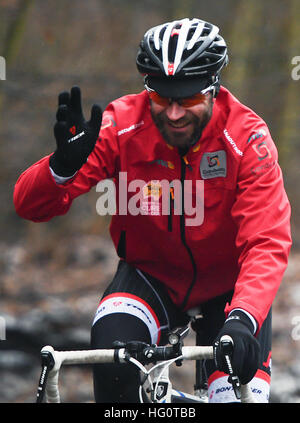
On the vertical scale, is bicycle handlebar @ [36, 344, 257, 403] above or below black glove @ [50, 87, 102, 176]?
below

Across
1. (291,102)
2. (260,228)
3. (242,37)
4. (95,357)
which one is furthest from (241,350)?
(291,102)

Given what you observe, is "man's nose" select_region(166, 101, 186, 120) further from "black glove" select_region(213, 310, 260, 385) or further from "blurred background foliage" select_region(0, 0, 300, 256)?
"blurred background foliage" select_region(0, 0, 300, 256)

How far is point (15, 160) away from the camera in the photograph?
38.0ft

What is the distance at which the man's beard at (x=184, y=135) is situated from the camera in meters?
3.90

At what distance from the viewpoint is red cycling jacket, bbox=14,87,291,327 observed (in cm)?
382

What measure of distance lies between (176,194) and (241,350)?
1.20 m

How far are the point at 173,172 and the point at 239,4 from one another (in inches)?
294

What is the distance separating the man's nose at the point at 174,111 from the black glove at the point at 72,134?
351 mm

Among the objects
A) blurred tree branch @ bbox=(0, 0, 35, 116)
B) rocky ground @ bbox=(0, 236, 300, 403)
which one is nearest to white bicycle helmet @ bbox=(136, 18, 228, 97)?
rocky ground @ bbox=(0, 236, 300, 403)

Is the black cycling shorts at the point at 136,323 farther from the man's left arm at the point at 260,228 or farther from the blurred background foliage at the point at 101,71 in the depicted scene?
the blurred background foliage at the point at 101,71

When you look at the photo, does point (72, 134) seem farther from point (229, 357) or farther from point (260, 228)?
point (229, 357)

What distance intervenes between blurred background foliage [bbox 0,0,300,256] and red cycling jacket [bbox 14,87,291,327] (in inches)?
226

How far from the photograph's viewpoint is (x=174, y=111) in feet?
12.6

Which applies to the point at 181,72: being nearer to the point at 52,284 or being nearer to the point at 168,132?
the point at 168,132
